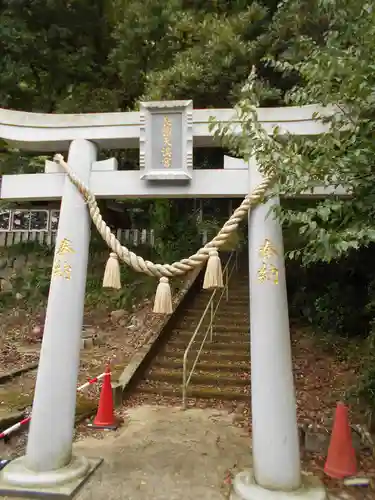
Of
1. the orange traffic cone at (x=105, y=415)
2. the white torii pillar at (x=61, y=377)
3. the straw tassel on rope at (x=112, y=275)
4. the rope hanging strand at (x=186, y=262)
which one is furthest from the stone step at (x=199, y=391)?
the straw tassel on rope at (x=112, y=275)

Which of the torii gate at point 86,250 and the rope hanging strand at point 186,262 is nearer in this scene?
the torii gate at point 86,250

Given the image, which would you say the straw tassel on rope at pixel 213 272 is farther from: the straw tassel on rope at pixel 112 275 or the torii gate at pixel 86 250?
the straw tassel on rope at pixel 112 275

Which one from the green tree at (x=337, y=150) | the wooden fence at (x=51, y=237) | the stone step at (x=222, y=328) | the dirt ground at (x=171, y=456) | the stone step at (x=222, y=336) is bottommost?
the dirt ground at (x=171, y=456)

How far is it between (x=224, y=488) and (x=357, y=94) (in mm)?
3632

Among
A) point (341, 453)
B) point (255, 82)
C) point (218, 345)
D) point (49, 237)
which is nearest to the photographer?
point (341, 453)

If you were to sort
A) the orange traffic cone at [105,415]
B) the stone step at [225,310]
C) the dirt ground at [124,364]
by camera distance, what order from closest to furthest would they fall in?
the dirt ground at [124,364], the orange traffic cone at [105,415], the stone step at [225,310]

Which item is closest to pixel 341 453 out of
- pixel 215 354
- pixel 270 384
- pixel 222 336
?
pixel 270 384

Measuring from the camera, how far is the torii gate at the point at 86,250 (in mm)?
3660

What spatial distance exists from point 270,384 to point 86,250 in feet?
A: 7.31

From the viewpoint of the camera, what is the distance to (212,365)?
23.6 feet

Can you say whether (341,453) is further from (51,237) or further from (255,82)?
(51,237)

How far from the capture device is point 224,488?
386 centimetres

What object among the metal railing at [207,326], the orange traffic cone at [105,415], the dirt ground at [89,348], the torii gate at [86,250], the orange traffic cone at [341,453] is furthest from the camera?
the dirt ground at [89,348]

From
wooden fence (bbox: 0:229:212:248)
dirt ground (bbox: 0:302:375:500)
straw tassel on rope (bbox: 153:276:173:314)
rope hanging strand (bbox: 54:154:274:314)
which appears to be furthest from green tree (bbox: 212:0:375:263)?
wooden fence (bbox: 0:229:212:248)
